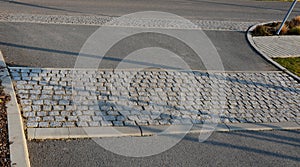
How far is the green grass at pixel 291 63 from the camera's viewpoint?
8665 millimetres

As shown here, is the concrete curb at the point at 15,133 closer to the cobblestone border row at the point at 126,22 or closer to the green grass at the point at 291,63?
the cobblestone border row at the point at 126,22

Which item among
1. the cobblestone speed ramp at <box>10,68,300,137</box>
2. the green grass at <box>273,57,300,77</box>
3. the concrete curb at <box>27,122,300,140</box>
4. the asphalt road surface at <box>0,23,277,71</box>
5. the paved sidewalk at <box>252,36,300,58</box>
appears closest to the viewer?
the concrete curb at <box>27,122,300,140</box>

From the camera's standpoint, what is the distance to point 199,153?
4.84 m

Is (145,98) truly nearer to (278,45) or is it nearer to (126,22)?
(126,22)

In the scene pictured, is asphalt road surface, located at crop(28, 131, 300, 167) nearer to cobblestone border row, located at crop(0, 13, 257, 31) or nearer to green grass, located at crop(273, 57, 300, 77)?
green grass, located at crop(273, 57, 300, 77)

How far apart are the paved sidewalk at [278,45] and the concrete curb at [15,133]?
26.5 feet

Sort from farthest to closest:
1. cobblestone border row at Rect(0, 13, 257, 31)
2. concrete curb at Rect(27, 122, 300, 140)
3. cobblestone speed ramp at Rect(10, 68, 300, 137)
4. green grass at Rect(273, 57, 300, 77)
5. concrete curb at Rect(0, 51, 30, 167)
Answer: cobblestone border row at Rect(0, 13, 257, 31) → green grass at Rect(273, 57, 300, 77) → cobblestone speed ramp at Rect(10, 68, 300, 137) → concrete curb at Rect(27, 122, 300, 140) → concrete curb at Rect(0, 51, 30, 167)

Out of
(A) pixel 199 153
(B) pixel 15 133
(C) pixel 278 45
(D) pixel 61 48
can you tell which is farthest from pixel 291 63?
(B) pixel 15 133

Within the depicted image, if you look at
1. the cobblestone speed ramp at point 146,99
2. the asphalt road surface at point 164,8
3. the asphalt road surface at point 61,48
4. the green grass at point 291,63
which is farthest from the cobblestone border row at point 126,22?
the cobblestone speed ramp at point 146,99

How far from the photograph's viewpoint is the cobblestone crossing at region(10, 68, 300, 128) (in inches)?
212

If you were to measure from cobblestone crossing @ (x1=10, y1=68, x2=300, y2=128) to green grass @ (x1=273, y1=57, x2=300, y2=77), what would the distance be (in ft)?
3.36

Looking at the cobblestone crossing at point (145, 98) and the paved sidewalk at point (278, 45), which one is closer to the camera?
the cobblestone crossing at point (145, 98)

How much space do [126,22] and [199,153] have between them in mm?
7574

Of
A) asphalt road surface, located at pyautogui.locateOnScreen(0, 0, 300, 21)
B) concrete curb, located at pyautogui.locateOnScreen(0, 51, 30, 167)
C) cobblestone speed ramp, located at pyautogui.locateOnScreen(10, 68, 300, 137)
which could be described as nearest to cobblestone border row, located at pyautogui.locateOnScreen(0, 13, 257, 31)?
asphalt road surface, located at pyautogui.locateOnScreen(0, 0, 300, 21)
